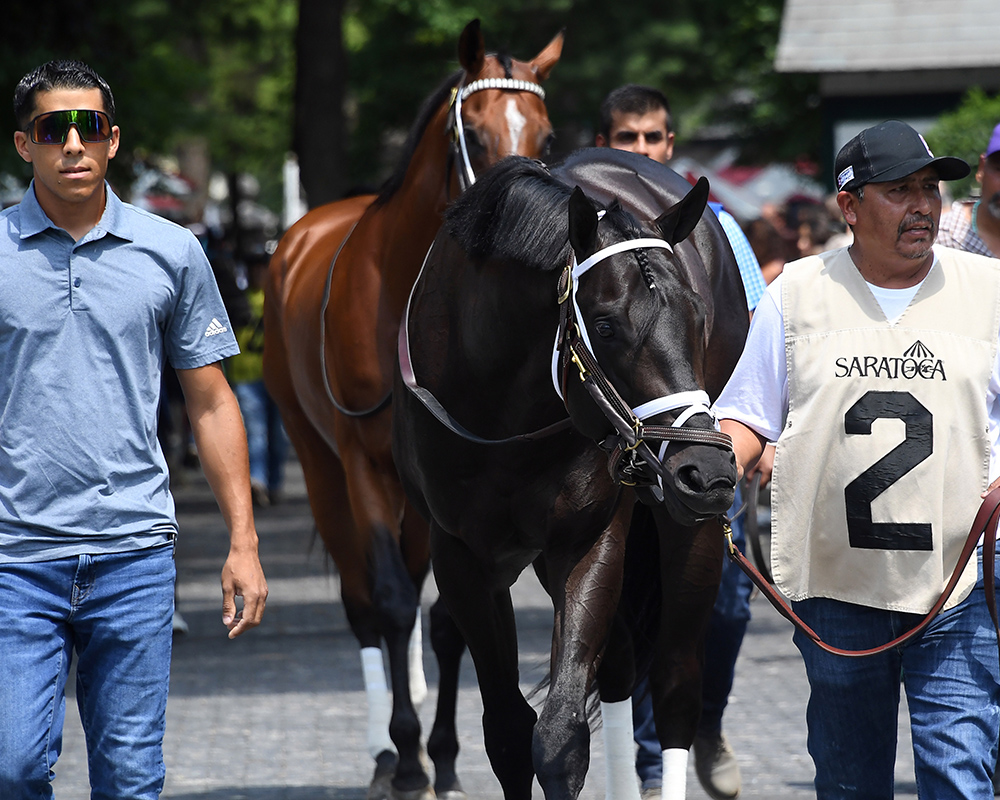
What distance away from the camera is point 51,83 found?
385 centimetres

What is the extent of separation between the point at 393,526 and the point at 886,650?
2.60 metres

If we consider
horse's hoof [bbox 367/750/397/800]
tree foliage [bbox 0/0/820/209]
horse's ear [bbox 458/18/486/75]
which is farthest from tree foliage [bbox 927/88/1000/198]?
horse's hoof [bbox 367/750/397/800]

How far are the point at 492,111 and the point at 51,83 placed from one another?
2.24 m

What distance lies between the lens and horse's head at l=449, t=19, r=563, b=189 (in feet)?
18.9

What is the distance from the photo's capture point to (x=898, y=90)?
1758 centimetres

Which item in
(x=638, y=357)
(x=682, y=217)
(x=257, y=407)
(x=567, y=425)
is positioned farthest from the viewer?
(x=257, y=407)

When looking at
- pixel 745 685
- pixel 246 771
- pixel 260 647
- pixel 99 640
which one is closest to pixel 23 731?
pixel 99 640

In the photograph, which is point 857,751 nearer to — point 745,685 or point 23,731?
point 23,731

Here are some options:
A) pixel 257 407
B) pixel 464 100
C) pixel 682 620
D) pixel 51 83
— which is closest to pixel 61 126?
pixel 51 83

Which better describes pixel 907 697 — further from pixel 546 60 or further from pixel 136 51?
pixel 136 51

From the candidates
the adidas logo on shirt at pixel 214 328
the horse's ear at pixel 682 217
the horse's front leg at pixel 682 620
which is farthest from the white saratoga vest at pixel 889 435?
the adidas logo on shirt at pixel 214 328

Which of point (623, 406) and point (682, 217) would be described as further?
point (682, 217)

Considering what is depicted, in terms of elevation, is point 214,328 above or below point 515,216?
below

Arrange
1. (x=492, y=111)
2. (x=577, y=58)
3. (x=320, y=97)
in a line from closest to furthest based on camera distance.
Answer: (x=492, y=111)
(x=320, y=97)
(x=577, y=58)
